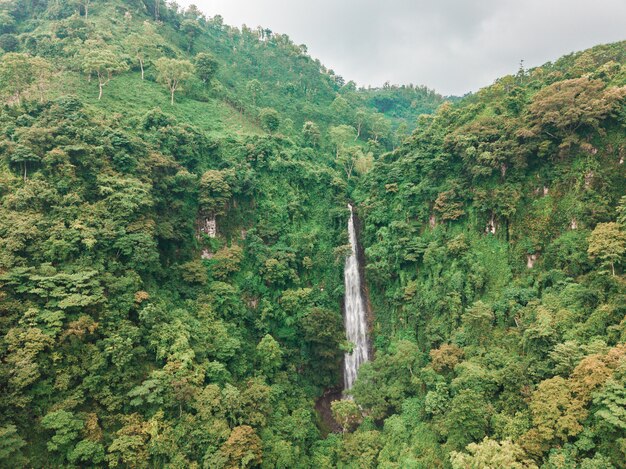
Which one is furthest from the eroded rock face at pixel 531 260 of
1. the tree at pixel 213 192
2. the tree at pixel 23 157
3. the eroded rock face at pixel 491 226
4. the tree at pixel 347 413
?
the tree at pixel 23 157

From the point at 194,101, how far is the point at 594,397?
51364 millimetres

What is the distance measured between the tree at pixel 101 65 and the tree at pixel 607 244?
46368 mm

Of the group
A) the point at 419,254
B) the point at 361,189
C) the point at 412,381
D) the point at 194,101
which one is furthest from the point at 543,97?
the point at 194,101

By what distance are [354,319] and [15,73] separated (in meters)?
38.7

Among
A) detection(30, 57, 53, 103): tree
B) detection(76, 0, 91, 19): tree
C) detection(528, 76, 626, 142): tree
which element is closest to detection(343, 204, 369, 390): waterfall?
detection(528, 76, 626, 142): tree

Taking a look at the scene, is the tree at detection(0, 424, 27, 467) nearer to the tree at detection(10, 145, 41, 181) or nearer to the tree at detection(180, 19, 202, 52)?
the tree at detection(10, 145, 41, 181)

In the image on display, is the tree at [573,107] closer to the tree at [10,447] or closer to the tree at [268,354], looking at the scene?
the tree at [268,354]

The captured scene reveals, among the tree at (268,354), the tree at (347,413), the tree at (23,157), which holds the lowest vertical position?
the tree at (347,413)

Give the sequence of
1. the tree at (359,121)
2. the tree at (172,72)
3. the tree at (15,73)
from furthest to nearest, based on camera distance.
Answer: the tree at (359,121) → the tree at (172,72) → the tree at (15,73)

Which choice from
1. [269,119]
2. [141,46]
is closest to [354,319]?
[269,119]

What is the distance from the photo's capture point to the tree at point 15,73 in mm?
33281

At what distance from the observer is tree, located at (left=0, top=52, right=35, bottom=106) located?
A: 3328 cm

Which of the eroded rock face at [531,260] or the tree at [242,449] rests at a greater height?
the eroded rock face at [531,260]

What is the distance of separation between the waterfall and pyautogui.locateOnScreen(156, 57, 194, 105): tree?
98.8 feet
